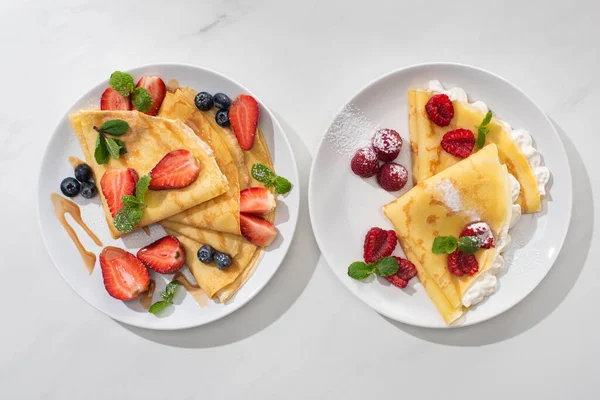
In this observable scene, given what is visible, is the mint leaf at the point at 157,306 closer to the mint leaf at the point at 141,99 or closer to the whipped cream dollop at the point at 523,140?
the mint leaf at the point at 141,99

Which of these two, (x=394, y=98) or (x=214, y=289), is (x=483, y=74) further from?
(x=214, y=289)

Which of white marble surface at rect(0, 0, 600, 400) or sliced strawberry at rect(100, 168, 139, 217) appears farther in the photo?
white marble surface at rect(0, 0, 600, 400)

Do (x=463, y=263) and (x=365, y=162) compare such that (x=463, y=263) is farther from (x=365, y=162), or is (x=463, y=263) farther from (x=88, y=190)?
(x=88, y=190)

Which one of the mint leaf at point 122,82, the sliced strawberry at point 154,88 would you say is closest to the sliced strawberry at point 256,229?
the sliced strawberry at point 154,88

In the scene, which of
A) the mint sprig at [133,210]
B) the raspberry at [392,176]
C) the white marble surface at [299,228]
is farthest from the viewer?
the white marble surface at [299,228]

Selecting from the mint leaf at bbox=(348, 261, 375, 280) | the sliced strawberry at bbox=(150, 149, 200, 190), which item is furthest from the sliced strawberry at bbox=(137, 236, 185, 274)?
the mint leaf at bbox=(348, 261, 375, 280)

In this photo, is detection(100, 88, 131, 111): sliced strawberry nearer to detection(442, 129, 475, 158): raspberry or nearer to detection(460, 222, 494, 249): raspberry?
detection(442, 129, 475, 158): raspberry
